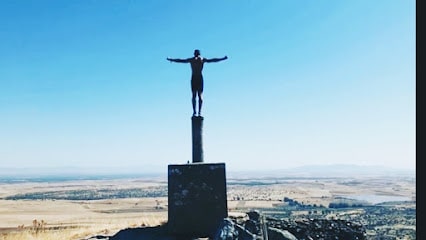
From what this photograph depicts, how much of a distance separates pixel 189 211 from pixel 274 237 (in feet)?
6.37

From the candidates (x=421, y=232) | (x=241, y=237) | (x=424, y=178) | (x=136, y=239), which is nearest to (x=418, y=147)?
(x=424, y=178)

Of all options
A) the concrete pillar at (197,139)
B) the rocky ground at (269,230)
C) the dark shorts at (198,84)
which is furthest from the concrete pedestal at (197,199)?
the dark shorts at (198,84)

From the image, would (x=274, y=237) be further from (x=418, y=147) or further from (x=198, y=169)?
(x=418, y=147)

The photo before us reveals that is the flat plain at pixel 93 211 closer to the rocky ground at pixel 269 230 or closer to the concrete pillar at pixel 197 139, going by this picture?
the rocky ground at pixel 269 230

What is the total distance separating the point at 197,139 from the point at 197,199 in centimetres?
149

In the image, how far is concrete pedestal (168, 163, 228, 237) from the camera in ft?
34.6

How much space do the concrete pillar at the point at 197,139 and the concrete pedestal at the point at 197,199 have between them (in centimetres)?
63

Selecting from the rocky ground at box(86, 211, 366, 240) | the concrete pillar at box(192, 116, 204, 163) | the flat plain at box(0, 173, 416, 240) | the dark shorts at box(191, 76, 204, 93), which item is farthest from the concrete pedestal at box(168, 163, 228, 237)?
the dark shorts at box(191, 76, 204, 93)

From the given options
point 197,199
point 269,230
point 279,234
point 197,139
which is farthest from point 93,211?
point 279,234

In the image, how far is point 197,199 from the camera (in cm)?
1058

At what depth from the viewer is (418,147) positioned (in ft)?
3.62

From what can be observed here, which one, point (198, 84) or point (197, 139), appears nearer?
point (197, 139)

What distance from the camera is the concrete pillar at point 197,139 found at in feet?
37.0

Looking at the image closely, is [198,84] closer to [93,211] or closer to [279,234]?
[279,234]
